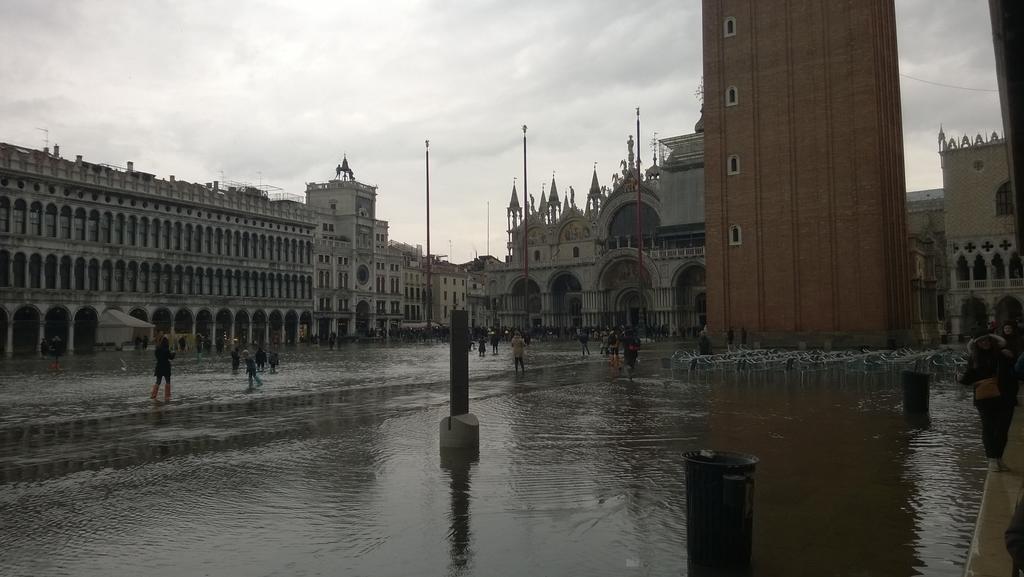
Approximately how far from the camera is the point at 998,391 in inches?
319

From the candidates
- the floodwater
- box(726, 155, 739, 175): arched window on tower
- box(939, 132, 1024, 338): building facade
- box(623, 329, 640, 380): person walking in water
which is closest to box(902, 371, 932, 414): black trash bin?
the floodwater

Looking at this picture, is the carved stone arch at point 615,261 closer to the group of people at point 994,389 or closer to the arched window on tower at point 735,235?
the arched window on tower at point 735,235

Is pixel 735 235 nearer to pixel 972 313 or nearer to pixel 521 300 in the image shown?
pixel 972 313

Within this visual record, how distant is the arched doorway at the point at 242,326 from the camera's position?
67312mm

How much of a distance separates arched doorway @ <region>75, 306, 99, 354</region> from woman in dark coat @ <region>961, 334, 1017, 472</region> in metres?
58.1

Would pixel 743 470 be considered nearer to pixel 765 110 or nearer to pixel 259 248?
pixel 765 110

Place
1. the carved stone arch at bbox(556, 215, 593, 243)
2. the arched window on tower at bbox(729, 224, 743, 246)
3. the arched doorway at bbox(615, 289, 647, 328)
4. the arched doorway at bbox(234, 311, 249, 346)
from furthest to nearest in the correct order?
the carved stone arch at bbox(556, 215, 593, 243)
the arched doorway at bbox(615, 289, 647, 328)
the arched doorway at bbox(234, 311, 249, 346)
the arched window on tower at bbox(729, 224, 743, 246)

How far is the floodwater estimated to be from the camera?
5.41m

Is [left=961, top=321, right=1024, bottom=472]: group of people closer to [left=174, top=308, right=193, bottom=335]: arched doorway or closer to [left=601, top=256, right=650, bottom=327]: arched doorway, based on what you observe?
[left=601, top=256, right=650, bottom=327]: arched doorway

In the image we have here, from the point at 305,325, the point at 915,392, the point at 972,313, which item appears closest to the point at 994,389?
the point at 915,392

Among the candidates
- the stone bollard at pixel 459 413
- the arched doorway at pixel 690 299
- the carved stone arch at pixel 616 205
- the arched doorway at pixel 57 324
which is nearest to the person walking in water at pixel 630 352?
the stone bollard at pixel 459 413

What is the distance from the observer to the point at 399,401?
16.8m

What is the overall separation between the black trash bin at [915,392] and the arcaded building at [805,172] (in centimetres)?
2177

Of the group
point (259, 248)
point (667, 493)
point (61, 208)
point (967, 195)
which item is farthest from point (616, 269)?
point (667, 493)
